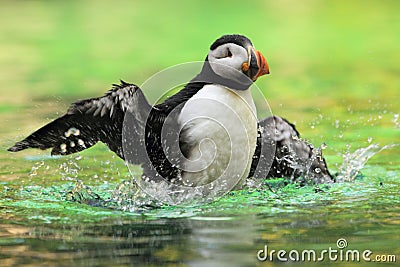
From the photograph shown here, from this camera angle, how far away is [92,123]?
332 inches

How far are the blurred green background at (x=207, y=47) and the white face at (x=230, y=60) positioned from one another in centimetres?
313

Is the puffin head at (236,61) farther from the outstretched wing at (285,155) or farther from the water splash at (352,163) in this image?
the water splash at (352,163)

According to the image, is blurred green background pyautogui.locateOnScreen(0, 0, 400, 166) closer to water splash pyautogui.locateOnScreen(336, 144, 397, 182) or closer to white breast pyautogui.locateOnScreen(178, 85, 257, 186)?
water splash pyautogui.locateOnScreen(336, 144, 397, 182)

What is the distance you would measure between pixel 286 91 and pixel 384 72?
2691mm

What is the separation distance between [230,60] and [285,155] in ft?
6.10

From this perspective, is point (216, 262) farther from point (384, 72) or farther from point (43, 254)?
point (384, 72)

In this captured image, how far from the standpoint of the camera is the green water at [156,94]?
23.7 feet

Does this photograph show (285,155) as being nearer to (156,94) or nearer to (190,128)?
(156,94)

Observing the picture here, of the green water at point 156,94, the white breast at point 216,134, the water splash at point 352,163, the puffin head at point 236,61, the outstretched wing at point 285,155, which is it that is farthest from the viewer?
the water splash at point 352,163


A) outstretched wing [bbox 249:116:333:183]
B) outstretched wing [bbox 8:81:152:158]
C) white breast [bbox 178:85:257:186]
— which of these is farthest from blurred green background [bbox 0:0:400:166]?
white breast [bbox 178:85:257:186]

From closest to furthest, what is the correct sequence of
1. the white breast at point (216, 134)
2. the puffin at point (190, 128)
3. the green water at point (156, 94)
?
the green water at point (156, 94) → the puffin at point (190, 128) → the white breast at point (216, 134)

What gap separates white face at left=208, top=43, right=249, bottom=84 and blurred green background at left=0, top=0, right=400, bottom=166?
3129 mm

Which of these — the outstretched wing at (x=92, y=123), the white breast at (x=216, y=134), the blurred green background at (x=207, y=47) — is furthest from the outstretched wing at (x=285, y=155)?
the outstretched wing at (x=92, y=123)

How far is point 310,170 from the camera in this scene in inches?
392
